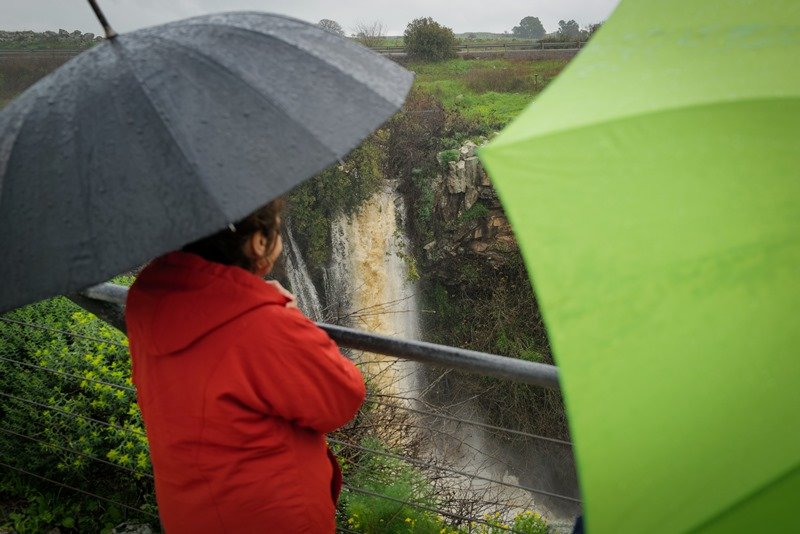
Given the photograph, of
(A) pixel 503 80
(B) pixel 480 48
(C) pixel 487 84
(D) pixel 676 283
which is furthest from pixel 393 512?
(B) pixel 480 48

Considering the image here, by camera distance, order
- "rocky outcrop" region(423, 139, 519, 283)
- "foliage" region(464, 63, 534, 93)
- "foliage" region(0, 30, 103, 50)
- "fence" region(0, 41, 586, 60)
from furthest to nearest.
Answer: "foliage" region(0, 30, 103, 50), "fence" region(0, 41, 586, 60), "foliage" region(464, 63, 534, 93), "rocky outcrop" region(423, 139, 519, 283)

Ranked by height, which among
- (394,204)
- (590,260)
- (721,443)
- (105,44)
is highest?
(105,44)

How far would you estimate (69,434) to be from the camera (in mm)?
2926

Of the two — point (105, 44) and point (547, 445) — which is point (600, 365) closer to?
point (105, 44)

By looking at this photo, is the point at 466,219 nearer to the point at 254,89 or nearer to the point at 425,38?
the point at 425,38

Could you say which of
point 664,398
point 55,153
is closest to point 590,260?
point 664,398

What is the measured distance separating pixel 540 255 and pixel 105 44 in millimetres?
1000

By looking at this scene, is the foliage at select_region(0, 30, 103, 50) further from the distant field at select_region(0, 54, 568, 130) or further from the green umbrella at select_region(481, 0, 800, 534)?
the green umbrella at select_region(481, 0, 800, 534)

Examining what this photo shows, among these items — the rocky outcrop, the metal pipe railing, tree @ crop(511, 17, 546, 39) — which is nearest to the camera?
the metal pipe railing

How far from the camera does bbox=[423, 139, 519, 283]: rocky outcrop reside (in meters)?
15.5

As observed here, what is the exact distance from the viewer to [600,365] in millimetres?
740

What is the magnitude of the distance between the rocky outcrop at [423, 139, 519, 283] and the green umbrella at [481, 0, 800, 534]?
14.5m

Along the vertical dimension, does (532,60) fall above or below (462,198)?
above

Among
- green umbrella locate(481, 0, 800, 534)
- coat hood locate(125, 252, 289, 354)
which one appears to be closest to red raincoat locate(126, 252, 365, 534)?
coat hood locate(125, 252, 289, 354)
